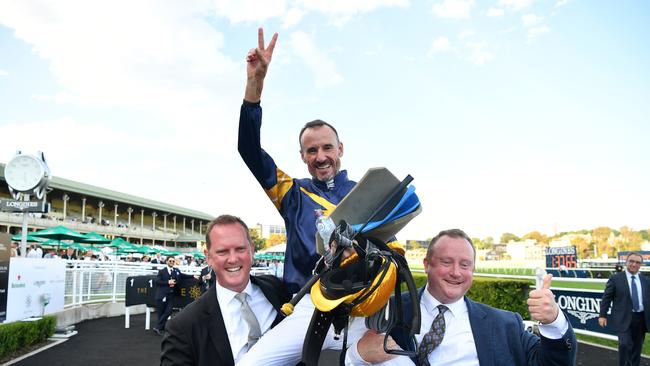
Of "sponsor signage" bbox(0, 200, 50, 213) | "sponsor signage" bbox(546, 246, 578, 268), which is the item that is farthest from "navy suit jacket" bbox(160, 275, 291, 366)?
"sponsor signage" bbox(546, 246, 578, 268)

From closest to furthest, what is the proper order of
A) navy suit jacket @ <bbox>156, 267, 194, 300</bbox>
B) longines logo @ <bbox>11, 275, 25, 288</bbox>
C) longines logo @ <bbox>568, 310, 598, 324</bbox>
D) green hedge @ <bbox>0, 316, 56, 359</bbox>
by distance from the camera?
green hedge @ <bbox>0, 316, 56, 359</bbox> < longines logo @ <bbox>11, 275, 25, 288</bbox> < longines logo @ <bbox>568, 310, 598, 324</bbox> < navy suit jacket @ <bbox>156, 267, 194, 300</bbox>

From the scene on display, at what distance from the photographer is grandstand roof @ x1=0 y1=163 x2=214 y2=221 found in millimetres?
51781

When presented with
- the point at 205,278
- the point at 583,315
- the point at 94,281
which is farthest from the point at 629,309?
the point at 94,281

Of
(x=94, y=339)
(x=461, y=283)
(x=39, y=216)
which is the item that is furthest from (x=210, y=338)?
(x=39, y=216)

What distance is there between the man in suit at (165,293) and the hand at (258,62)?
34.9ft

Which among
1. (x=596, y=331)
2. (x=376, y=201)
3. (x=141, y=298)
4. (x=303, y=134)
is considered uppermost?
(x=303, y=134)

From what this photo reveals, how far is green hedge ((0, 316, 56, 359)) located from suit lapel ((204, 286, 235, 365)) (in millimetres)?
7751

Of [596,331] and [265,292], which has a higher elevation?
[265,292]

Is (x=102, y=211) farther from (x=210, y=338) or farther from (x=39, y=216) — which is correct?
(x=210, y=338)

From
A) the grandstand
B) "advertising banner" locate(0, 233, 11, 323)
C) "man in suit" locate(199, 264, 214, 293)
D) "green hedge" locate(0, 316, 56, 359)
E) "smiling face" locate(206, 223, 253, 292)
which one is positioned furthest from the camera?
the grandstand

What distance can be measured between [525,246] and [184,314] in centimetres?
11417

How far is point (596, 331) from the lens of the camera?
414 inches

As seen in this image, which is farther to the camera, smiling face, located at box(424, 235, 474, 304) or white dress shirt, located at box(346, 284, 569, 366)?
→ smiling face, located at box(424, 235, 474, 304)

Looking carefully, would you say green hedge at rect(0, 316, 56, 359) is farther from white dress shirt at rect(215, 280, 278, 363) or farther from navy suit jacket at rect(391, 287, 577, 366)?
navy suit jacket at rect(391, 287, 577, 366)
